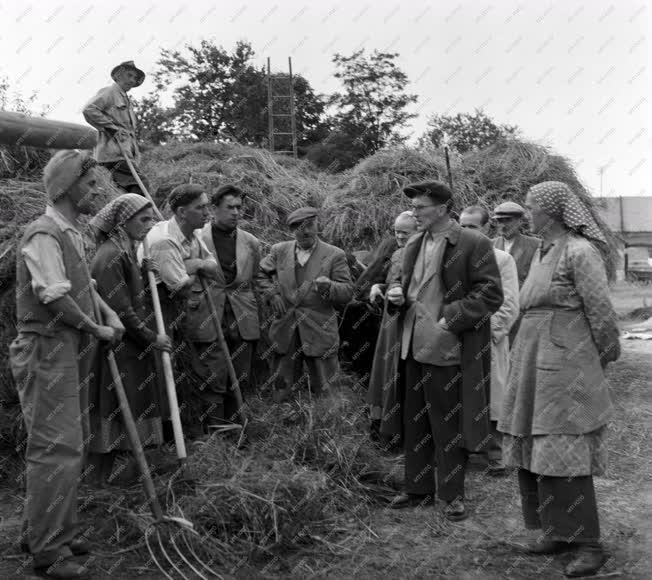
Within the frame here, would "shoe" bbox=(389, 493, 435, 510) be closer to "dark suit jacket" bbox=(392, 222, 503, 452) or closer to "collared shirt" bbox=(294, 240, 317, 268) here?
"dark suit jacket" bbox=(392, 222, 503, 452)

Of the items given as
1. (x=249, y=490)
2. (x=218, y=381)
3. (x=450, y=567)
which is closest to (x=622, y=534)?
(x=450, y=567)

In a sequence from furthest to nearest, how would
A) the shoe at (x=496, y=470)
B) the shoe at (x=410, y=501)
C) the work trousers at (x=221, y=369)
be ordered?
the shoe at (x=496, y=470)
the work trousers at (x=221, y=369)
the shoe at (x=410, y=501)

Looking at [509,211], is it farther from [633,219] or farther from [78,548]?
[633,219]

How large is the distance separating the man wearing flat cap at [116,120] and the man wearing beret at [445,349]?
3106 millimetres

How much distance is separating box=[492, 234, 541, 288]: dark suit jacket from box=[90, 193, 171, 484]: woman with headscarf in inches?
129

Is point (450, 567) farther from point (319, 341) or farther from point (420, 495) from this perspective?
point (319, 341)

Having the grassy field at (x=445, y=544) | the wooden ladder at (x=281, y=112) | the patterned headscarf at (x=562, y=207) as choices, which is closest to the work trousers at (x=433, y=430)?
the grassy field at (x=445, y=544)

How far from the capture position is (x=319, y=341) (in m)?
5.64

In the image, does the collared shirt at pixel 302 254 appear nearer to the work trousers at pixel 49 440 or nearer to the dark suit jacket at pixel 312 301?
the dark suit jacket at pixel 312 301

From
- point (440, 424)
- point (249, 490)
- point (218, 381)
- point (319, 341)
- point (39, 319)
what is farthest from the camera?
point (319, 341)

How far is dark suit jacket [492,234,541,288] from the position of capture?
649 centimetres

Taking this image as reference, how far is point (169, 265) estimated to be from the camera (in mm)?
4855

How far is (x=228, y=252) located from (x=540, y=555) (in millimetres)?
2983

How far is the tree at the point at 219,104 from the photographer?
24.8m
